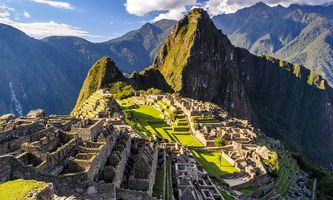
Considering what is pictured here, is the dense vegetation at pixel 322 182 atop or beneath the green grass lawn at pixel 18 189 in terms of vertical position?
beneath

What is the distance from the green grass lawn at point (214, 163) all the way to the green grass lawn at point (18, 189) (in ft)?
85.2

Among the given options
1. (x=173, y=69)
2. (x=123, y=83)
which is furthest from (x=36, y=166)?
(x=173, y=69)

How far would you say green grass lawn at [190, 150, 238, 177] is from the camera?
37694mm

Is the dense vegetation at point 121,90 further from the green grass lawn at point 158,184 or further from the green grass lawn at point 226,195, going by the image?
the green grass lawn at point 158,184

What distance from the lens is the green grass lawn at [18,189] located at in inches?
440

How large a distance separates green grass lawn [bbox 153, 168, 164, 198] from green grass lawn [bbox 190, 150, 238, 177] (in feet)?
36.0

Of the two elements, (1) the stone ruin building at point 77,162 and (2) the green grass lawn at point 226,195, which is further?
(2) the green grass lawn at point 226,195

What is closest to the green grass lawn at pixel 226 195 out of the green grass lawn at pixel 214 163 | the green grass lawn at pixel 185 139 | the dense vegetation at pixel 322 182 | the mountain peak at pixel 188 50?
the green grass lawn at pixel 214 163

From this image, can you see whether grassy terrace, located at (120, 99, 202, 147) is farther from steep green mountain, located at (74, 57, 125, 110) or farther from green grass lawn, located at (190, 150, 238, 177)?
steep green mountain, located at (74, 57, 125, 110)

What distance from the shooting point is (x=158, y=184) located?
78.4 ft

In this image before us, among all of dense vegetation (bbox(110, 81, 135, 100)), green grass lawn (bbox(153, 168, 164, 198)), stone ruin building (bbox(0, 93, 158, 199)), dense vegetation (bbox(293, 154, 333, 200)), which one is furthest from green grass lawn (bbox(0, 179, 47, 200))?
dense vegetation (bbox(110, 81, 135, 100))

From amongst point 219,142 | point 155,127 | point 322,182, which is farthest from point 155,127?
point 322,182

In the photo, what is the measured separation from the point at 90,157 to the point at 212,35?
614 feet

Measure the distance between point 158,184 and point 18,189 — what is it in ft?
43.1
